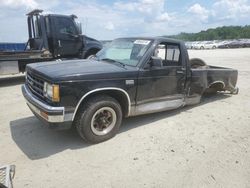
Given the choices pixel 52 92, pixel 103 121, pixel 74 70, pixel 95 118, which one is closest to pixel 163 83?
pixel 103 121

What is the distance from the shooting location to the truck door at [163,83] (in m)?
4.80

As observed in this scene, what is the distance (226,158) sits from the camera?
12.9 feet

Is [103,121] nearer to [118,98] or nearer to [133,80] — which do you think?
[118,98]

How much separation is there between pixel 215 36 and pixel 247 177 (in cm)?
10199

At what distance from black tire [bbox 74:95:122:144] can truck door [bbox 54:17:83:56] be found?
724 cm

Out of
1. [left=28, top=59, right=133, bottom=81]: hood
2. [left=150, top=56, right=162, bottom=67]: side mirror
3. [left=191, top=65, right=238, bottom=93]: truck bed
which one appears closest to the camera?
[left=28, top=59, right=133, bottom=81]: hood

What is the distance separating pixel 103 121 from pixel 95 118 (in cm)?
16

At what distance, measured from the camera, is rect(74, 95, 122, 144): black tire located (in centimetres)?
411

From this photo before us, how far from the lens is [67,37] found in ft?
36.0

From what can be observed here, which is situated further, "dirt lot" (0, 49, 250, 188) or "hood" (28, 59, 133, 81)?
"hood" (28, 59, 133, 81)

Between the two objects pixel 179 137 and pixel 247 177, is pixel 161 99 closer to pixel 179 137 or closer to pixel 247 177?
pixel 179 137

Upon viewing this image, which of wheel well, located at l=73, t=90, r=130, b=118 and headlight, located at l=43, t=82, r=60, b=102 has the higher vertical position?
headlight, located at l=43, t=82, r=60, b=102

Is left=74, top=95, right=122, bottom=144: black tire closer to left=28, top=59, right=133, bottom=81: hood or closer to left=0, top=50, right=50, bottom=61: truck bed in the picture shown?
left=28, top=59, right=133, bottom=81: hood

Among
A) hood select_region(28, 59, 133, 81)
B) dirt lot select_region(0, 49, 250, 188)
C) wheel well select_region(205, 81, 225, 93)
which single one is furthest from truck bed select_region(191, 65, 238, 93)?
hood select_region(28, 59, 133, 81)
